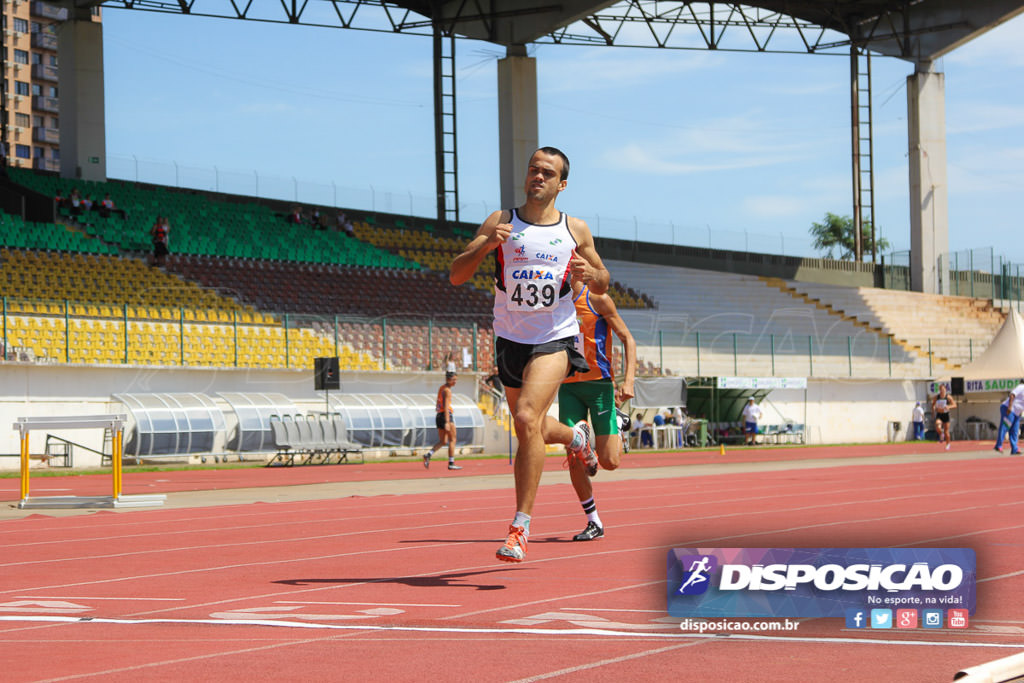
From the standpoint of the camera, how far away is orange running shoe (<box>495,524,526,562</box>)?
7.58 metres

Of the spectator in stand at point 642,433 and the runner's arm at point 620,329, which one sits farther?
the spectator in stand at point 642,433

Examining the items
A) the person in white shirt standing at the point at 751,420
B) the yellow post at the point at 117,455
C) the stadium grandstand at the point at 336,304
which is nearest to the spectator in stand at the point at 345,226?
the stadium grandstand at the point at 336,304

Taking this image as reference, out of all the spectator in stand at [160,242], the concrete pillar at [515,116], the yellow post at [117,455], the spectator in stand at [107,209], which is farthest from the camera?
the concrete pillar at [515,116]

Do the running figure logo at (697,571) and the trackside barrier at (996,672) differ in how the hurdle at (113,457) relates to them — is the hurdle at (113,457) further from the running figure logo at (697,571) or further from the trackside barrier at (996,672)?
the trackside barrier at (996,672)

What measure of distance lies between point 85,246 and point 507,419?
12.9m

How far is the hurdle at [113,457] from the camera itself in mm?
13555

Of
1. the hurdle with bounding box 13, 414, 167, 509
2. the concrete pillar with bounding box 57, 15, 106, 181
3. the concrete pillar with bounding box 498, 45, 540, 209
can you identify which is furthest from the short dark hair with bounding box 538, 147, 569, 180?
the concrete pillar with bounding box 498, 45, 540, 209

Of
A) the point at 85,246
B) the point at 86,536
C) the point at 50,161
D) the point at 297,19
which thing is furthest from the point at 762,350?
the point at 50,161

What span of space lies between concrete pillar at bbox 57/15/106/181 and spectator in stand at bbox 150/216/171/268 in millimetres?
6935

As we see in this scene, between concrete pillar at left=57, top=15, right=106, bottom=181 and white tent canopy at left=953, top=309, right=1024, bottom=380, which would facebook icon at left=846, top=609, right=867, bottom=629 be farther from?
concrete pillar at left=57, top=15, right=106, bottom=181

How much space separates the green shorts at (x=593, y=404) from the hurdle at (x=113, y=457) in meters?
5.68

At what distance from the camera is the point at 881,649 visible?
4.85 meters

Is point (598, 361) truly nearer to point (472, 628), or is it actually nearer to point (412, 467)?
point (472, 628)

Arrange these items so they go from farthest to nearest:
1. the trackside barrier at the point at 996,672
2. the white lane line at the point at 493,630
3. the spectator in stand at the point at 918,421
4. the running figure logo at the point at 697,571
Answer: the spectator in stand at the point at 918,421
the white lane line at the point at 493,630
the running figure logo at the point at 697,571
the trackside barrier at the point at 996,672
